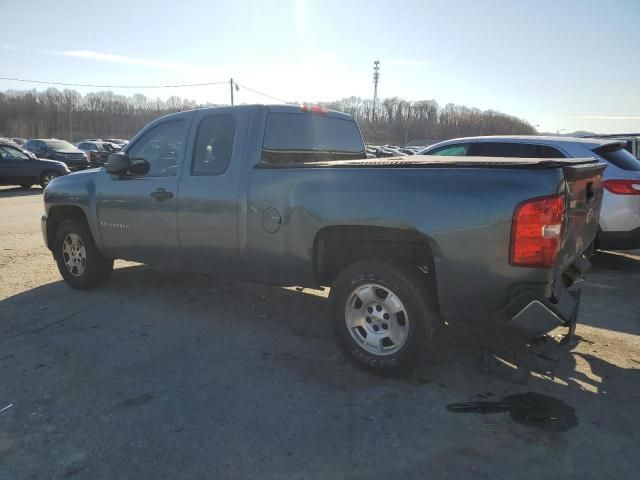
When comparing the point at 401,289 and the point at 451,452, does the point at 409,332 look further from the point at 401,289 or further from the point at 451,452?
the point at 451,452

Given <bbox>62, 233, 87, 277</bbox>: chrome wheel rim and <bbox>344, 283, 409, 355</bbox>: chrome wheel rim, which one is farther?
<bbox>62, 233, 87, 277</bbox>: chrome wheel rim

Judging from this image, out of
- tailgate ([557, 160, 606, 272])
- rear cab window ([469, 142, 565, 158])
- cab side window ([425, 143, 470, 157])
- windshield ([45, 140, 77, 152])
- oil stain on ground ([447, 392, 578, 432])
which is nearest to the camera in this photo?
oil stain on ground ([447, 392, 578, 432])

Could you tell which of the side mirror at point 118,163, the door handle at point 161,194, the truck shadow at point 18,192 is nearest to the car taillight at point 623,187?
the door handle at point 161,194

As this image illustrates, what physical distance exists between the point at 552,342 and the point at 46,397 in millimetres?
3874

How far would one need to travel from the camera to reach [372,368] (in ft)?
11.6

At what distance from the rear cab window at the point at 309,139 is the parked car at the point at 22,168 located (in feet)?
49.3

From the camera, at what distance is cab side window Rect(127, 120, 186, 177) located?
4789 mm

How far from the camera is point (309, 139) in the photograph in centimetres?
477

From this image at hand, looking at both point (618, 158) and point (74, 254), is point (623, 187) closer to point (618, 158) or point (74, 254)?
point (618, 158)

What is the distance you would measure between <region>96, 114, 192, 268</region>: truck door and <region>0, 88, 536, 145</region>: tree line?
94.9 m

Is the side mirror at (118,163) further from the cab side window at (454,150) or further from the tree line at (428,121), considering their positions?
the tree line at (428,121)

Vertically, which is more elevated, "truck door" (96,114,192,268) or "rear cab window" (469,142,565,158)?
"rear cab window" (469,142,565,158)

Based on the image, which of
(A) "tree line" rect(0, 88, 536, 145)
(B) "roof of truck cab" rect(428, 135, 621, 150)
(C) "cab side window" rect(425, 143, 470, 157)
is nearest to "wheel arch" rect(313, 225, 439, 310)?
(B) "roof of truck cab" rect(428, 135, 621, 150)

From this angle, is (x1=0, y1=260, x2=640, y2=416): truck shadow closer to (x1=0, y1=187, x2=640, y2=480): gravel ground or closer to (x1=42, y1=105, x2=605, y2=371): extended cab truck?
(x1=0, y1=187, x2=640, y2=480): gravel ground
